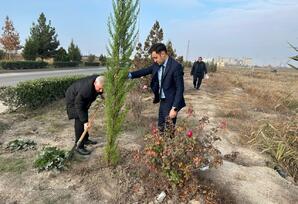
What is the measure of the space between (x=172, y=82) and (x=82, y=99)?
1349 millimetres

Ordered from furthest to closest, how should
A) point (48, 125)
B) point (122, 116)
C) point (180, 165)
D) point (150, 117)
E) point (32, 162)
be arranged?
point (150, 117)
point (48, 125)
point (32, 162)
point (122, 116)
point (180, 165)

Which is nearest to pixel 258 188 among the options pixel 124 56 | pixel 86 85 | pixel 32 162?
pixel 124 56

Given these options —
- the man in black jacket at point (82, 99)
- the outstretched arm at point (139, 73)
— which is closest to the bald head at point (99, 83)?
the man in black jacket at point (82, 99)

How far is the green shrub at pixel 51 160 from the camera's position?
4.71 meters

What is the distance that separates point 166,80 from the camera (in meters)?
4.88

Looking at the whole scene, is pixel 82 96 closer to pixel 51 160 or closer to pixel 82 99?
pixel 82 99

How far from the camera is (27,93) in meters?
8.68

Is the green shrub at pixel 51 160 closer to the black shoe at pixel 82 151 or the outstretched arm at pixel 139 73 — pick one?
the black shoe at pixel 82 151

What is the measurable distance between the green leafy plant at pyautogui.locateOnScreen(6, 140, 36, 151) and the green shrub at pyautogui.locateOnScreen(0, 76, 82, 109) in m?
2.92

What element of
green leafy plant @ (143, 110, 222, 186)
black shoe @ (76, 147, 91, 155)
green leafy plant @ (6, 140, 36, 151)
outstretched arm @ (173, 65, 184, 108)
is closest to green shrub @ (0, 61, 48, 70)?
green leafy plant @ (6, 140, 36, 151)

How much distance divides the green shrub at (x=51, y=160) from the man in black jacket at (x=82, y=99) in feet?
1.55

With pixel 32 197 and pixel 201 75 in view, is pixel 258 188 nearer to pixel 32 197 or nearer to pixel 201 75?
pixel 32 197

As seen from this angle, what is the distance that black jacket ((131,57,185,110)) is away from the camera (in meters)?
4.75

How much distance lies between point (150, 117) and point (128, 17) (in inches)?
169
